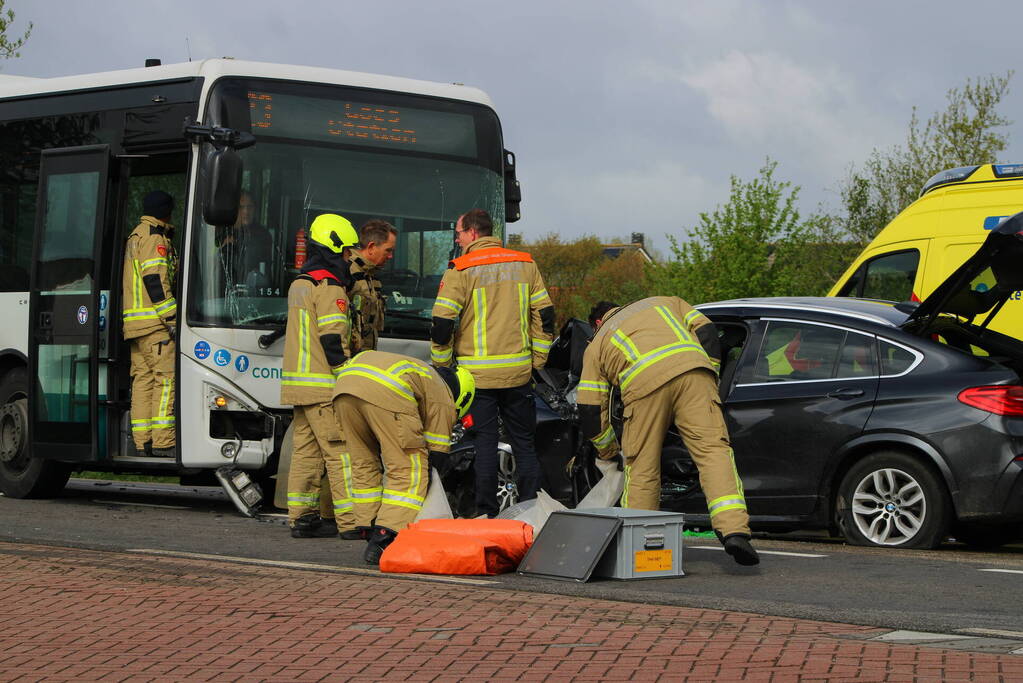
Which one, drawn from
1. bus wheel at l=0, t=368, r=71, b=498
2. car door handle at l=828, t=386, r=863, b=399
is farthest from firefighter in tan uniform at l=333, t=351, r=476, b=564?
bus wheel at l=0, t=368, r=71, b=498

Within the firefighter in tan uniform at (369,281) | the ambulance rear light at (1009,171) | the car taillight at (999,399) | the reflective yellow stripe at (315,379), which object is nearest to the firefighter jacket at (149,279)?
the firefighter in tan uniform at (369,281)

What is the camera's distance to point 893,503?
9180 millimetres

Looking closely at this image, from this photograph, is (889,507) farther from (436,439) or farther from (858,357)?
(436,439)

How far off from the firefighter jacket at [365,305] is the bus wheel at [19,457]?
3.84 meters

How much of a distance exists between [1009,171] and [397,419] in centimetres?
678

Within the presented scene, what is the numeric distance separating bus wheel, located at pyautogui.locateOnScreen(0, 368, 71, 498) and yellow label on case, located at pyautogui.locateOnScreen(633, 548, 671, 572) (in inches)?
260

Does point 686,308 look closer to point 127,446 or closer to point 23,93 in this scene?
point 127,446

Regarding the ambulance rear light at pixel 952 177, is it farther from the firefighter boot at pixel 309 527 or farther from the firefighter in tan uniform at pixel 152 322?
the firefighter in tan uniform at pixel 152 322

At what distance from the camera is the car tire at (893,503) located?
899 centimetres

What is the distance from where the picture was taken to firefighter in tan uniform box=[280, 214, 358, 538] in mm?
9703

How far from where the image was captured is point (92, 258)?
1195cm

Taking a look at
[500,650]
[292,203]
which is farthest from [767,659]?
[292,203]

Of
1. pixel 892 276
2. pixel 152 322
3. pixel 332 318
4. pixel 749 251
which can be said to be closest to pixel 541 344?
pixel 332 318

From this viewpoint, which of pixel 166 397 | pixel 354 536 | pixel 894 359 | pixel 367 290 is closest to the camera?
pixel 894 359
